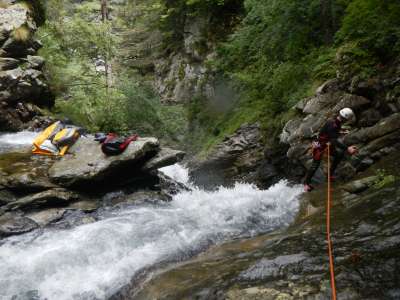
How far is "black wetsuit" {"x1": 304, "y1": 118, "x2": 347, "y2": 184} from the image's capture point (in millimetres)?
8586

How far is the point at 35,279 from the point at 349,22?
9.52m

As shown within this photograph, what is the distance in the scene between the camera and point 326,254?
509cm

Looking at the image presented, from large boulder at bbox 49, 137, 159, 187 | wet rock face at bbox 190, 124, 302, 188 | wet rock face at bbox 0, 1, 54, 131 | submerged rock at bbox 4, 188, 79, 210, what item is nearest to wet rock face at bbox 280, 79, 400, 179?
wet rock face at bbox 190, 124, 302, 188

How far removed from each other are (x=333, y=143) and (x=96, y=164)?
5961 mm

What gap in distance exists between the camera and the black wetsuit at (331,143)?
8586 mm

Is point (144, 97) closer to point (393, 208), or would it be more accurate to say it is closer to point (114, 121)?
point (114, 121)

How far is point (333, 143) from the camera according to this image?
8609 mm

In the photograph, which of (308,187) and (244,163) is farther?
(244,163)

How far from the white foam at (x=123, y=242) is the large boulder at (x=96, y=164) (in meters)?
1.40

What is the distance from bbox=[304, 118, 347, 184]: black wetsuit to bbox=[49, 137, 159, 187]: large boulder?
470cm

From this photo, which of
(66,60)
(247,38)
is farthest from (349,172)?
(66,60)

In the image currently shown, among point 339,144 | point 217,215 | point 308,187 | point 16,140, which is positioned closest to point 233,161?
point 308,187

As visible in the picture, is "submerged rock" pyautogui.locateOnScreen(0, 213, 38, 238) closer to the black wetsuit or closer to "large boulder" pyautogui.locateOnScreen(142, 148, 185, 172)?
"large boulder" pyautogui.locateOnScreen(142, 148, 185, 172)

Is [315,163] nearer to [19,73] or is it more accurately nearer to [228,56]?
[228,56]
